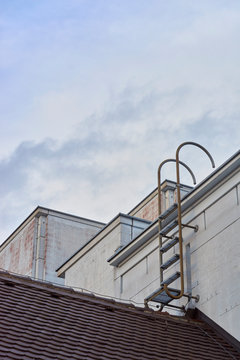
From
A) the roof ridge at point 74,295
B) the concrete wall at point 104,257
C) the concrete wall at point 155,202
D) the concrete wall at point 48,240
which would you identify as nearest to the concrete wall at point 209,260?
the roof ridge at point 74,295

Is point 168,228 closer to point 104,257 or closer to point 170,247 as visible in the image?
point 170,247

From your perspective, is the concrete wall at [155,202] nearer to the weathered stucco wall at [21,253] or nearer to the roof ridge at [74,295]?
the weathered stucco wall at [21,253]

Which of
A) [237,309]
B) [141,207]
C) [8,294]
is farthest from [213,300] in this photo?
[141,207]

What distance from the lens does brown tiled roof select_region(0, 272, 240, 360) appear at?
43.4ft

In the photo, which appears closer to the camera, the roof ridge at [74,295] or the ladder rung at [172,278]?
the roof ridge at [74,295]

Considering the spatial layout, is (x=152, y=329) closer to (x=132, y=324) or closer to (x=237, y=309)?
(x=132, y=324)

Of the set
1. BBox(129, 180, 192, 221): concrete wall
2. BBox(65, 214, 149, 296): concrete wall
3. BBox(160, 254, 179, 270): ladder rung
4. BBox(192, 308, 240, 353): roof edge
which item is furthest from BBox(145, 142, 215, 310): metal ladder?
BBox(129, 180, 192, 221): concrete wall

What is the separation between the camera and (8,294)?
1525cm

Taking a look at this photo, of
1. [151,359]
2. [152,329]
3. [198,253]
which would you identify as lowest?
[151,359]

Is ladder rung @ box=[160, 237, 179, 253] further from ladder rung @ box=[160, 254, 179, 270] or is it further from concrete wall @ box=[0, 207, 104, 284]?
concrete wall @ box=[0, 207, 104, 284]

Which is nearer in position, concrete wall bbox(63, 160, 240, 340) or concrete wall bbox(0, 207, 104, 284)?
concrete wall bbox(63, 160, 240, 340)

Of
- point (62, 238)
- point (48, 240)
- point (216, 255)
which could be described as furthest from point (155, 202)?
point (216, 255)

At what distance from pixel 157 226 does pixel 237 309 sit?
4.09 metres

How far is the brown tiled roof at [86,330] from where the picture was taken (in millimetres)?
13234
